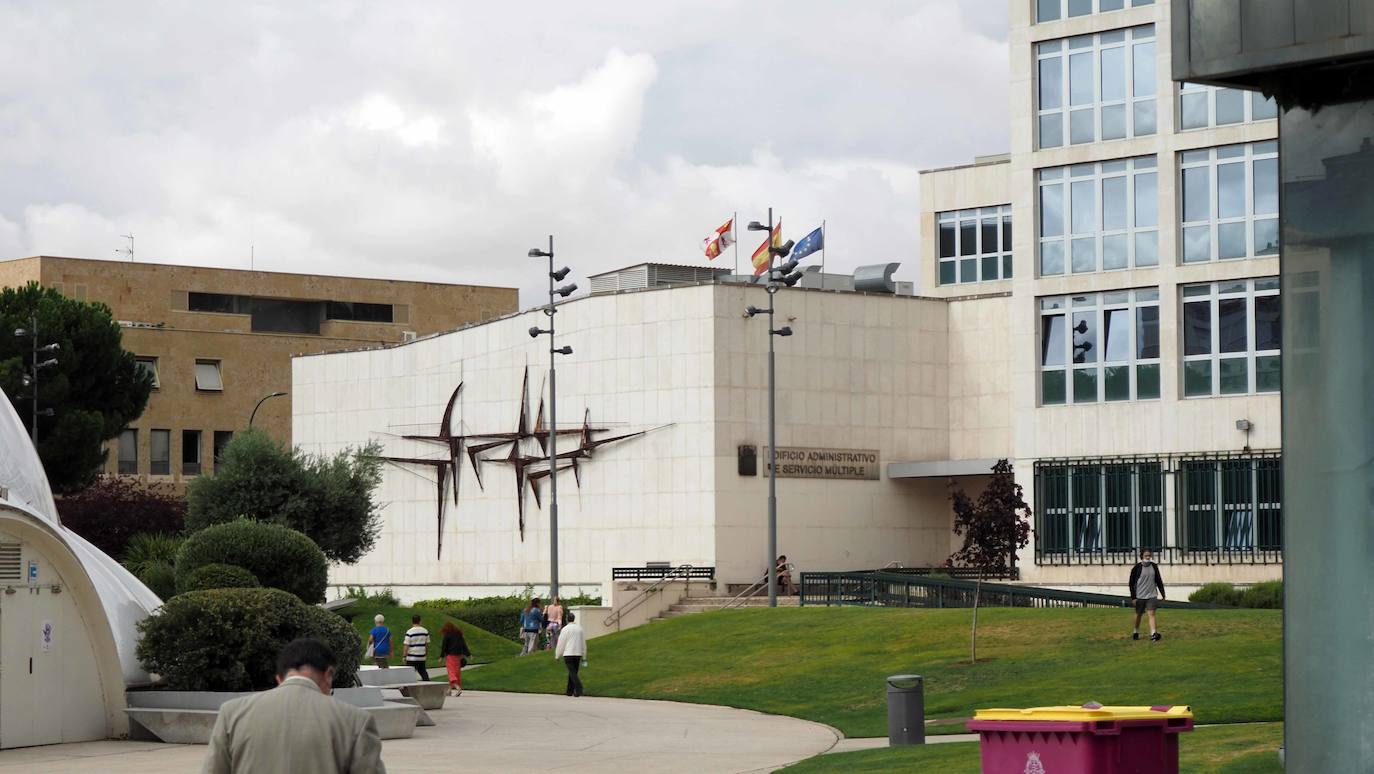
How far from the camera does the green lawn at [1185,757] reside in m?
18.3

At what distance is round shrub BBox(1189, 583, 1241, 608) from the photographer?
149ft

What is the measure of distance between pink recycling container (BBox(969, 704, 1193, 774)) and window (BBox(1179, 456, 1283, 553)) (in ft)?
113

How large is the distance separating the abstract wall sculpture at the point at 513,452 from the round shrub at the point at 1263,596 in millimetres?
19236

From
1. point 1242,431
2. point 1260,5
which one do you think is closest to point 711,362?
point 1242,431

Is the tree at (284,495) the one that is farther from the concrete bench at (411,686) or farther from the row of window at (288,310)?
the row of window at (288,310)

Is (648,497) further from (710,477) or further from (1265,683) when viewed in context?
(1265,683)

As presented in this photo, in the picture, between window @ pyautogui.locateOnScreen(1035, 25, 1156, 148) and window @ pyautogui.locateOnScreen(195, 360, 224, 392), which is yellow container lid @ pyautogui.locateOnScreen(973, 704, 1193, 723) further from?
window @ pyautogui.locateOnScreen(195, 360, 224, 392)

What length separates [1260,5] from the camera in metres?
10.9

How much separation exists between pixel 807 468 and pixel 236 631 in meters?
31.6

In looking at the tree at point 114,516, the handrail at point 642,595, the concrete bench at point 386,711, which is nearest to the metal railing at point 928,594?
the handrail at point 642,595

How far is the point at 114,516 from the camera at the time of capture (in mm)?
66875

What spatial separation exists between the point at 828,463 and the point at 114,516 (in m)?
25.0

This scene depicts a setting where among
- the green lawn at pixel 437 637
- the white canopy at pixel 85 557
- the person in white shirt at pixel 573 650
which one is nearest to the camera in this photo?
the white canopy at pixel 85 557

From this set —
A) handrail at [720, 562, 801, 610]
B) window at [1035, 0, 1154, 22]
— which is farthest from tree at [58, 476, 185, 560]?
window at [1035, 0, 1154, 22]
